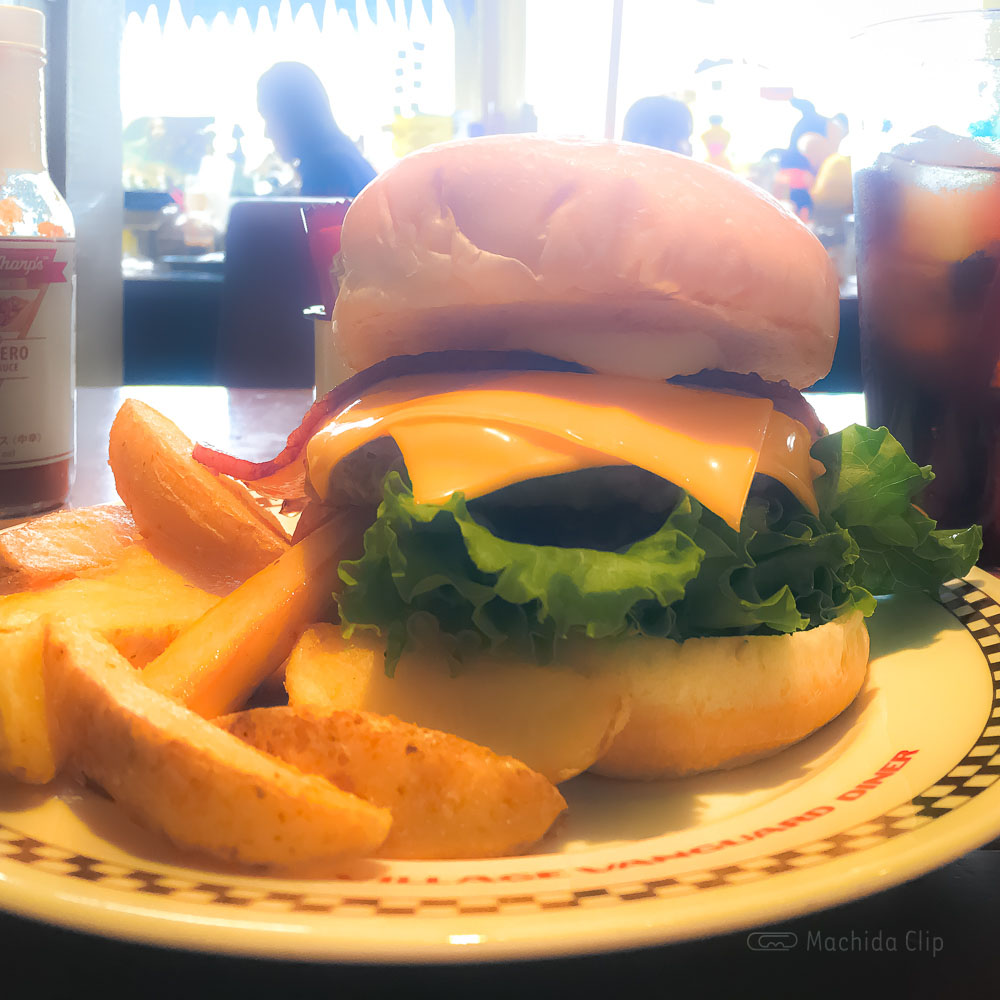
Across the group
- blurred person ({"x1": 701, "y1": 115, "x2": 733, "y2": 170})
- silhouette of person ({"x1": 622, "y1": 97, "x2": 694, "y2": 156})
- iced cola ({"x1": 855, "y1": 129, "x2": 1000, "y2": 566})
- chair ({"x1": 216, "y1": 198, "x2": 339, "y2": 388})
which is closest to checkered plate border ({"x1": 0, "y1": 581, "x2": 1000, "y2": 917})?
iced cola ({"x1": 855, "y1": 129, "x2": 1000, "y2": 566})

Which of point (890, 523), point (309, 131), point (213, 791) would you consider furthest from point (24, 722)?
point (309, 131)

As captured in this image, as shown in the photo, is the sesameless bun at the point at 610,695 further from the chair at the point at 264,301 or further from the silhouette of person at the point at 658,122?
the silhouette of person at the point at 658,122

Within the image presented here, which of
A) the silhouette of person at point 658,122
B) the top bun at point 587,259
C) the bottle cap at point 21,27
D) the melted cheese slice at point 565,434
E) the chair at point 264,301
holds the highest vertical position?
the silhouette of person at point 658,122

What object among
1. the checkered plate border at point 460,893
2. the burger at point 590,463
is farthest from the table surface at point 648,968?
the burger at point 590,463

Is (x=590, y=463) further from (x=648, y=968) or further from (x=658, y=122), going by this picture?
(x=658, y=122)

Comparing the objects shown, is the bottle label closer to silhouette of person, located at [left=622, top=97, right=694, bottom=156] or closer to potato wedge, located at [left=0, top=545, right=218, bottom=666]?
potato wedge, located at [left=0, top=545, right=218, bottom=666]

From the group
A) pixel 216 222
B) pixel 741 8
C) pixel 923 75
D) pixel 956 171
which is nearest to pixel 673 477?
pixel 956 171
